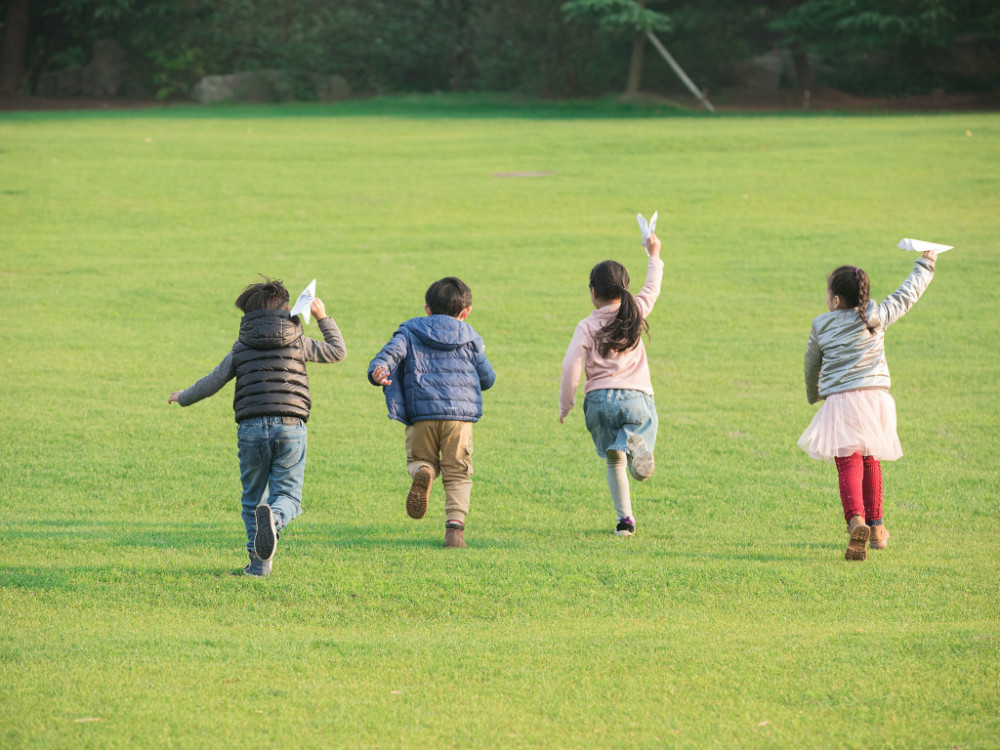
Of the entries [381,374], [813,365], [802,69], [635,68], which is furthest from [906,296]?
[802,69]

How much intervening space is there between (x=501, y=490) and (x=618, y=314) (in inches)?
80.7

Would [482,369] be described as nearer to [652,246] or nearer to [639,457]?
[639,457]

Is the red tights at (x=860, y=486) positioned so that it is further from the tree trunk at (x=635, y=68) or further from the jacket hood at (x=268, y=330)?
the tree trunk at (x=635, y=68)

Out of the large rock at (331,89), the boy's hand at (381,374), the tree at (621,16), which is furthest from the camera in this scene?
the large rock at (331,89)

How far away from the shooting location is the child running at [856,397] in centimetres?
653

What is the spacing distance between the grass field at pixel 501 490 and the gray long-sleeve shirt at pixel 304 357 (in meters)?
0.97

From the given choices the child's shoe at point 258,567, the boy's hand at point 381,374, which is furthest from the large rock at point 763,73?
the child's shoe at point 258,567

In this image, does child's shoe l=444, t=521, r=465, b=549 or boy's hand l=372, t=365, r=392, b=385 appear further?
child's shoe l=444, t=521, r=465, b=549

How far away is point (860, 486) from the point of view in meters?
6.61

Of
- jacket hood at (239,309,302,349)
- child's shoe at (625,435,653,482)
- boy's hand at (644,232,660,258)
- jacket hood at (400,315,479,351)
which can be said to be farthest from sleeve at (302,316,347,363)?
boy's hand at (644,232,660,258)

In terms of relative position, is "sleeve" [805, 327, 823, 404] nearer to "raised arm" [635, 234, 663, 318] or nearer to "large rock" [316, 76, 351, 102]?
"raised arm" [635, 234, 663, 318]

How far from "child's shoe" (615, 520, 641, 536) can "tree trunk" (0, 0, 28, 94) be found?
39502 mm

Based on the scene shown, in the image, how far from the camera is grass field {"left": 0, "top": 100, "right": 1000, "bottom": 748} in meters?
4.49

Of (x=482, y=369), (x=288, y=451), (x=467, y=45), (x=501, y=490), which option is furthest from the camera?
(x=467, y=45)
